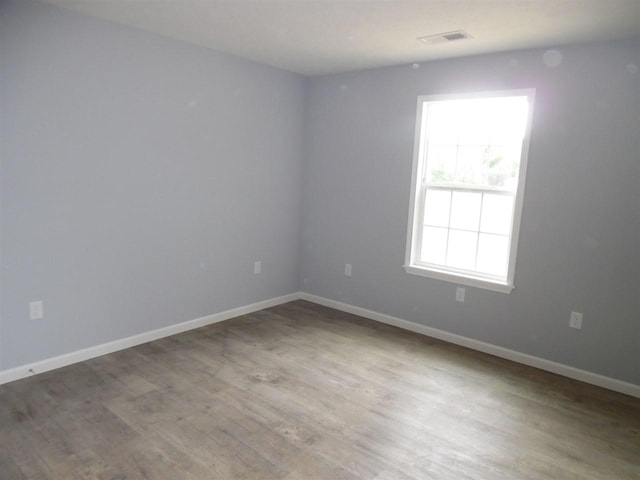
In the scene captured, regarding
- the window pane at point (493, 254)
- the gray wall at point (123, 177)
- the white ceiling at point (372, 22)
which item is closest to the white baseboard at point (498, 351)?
the window pane at point (493, 254)

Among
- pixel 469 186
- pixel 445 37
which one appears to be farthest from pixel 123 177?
→ pixel 469 186

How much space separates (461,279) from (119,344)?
9.26 ft

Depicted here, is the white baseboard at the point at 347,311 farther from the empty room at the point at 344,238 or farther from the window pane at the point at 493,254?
the window pane at the point at 493,254

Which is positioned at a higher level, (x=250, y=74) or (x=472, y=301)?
(x=250, y=74)

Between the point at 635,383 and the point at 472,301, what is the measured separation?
3.99 feet

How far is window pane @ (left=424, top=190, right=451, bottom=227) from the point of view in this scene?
3.82 m

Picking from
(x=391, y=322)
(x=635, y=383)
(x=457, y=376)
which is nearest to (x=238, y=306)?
(x=391, y=322)

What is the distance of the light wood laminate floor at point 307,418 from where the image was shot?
2.12 metres

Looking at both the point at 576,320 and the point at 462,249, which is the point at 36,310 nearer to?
the point at 462,249

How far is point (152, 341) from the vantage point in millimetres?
3516

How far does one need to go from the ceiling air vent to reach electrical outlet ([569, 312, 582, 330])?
7.01 ft

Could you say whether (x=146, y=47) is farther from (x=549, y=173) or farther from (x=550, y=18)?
(x=549, y=173)

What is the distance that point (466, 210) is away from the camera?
3717 millimetres

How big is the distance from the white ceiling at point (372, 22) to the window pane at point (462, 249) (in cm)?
148
